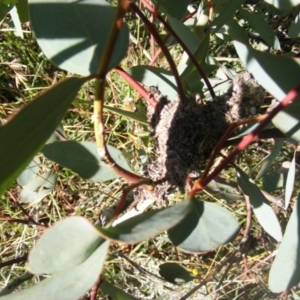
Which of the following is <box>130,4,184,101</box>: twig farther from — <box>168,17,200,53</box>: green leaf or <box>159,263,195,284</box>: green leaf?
<box>159,263,195,284</box>: green leaf

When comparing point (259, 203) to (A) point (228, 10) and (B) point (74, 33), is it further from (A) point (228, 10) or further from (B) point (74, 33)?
(B) point (74, 33)

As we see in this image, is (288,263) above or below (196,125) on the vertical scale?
below

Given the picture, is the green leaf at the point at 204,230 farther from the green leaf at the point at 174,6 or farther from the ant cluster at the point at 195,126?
the green leaf at the point at 174,6

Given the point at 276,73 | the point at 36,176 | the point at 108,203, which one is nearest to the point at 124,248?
the point at 108,203

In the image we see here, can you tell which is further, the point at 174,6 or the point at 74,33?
the point at 174,6

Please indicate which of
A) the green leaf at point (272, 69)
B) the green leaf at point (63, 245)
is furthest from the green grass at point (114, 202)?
the green leaf at point (63, 245)

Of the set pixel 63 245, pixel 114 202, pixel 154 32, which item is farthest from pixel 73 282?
pixel 114 202
